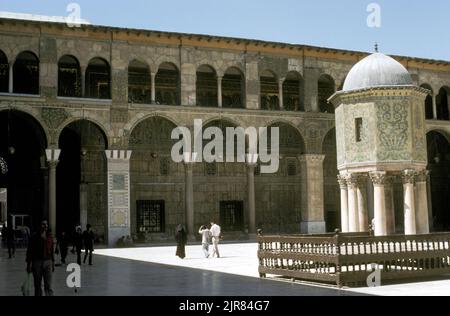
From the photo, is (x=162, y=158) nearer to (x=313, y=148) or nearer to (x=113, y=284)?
(x=313, y=148)

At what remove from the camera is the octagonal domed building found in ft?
46.5

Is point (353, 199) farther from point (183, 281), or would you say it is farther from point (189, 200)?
point (189, 200)

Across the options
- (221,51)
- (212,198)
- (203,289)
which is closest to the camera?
(203,289)

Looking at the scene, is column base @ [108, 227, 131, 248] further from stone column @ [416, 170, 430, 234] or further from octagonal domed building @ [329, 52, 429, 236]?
stone column @ [416, 170, 430, 234]

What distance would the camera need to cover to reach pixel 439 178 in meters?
33.0

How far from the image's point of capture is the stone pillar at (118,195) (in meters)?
23.9

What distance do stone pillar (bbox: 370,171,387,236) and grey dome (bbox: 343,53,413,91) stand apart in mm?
2310

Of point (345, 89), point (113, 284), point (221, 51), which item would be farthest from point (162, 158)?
point (113, 284)

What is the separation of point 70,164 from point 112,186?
3.68 metres

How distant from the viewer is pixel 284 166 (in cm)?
2992

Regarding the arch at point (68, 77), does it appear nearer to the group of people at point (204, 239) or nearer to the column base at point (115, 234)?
the column base at point (115, 234)

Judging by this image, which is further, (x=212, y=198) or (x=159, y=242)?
(x=212, y=198)

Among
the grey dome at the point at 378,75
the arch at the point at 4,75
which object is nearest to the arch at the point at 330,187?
the grey dome at the point at 378,75

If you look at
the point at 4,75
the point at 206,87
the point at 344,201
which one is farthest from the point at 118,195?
the point at 344,201
